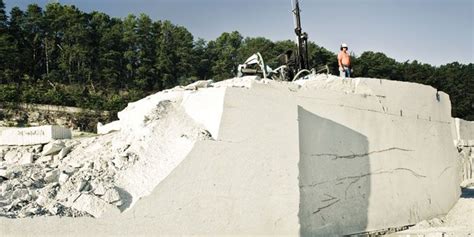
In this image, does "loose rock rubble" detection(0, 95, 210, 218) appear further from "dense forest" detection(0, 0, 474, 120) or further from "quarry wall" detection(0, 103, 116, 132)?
"dense forest" detection(0, 0, 474, 120)

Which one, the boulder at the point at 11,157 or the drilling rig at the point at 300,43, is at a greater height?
the drilling rig at the point at 300,43

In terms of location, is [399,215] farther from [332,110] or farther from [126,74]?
[126,74]

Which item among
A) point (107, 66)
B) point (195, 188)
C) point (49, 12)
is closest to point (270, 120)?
point (195, 188)

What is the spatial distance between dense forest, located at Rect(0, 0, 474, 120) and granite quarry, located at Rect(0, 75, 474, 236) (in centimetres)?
2387

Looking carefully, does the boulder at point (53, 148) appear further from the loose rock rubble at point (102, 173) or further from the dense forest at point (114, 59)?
the dense forest at point (114, 59)

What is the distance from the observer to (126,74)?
37938 millimetres

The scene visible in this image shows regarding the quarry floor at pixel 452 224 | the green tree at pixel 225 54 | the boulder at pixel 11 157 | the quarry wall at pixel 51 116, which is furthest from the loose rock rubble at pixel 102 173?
the green tree at pixel 225 54

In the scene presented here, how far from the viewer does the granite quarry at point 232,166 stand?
14.0 feet

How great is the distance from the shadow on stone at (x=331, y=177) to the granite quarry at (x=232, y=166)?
0.01 meters

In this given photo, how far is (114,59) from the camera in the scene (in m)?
36.9

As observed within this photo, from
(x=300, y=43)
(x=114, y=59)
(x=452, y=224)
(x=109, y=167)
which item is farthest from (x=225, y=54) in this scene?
(x=109, y=167)

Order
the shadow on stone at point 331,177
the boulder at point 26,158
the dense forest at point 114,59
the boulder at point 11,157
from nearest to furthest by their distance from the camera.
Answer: the shadow on stone at point 331,177, the boulder at point 26,158, the boulder at point 11,157, the dense forest at point 114,59

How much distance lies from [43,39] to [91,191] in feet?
115

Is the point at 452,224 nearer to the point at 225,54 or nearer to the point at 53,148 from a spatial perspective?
the point at 53,148
